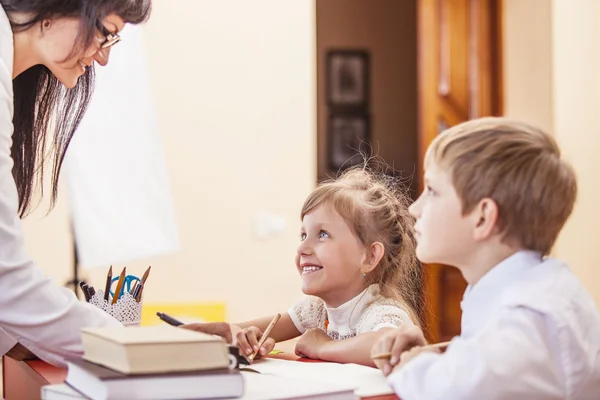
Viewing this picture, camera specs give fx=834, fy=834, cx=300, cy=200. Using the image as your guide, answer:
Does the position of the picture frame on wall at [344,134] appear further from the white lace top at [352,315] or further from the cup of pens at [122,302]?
the cup of pens at [122,302]

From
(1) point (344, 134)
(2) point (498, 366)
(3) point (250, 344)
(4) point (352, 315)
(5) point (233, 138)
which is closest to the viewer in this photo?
(2) point (498, 366)

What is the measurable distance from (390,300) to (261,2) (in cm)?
257

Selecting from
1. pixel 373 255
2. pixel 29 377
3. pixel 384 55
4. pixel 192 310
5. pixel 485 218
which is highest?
pixel 384 55

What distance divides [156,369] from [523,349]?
35 cm

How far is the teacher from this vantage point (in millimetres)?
1019

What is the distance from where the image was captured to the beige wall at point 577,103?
153 inches

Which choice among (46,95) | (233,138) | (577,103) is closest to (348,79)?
(577,103)

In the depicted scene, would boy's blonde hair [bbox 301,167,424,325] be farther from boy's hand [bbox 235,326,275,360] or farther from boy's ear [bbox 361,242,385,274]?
boy's hand [bbox 235,326,275,360]

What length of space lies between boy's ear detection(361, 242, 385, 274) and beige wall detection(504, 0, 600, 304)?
2674mm

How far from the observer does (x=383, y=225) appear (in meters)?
1.49

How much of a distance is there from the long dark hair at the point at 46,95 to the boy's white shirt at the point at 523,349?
817 mm

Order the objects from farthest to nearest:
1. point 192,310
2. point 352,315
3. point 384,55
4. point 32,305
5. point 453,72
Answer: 1. point 384,55
2. point 453,72
3. point 192,310
4. point 352,315
5. point 32,305

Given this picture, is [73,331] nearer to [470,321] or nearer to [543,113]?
[470,321]

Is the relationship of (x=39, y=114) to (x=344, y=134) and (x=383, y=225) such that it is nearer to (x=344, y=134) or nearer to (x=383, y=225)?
(x=383, y=225)
